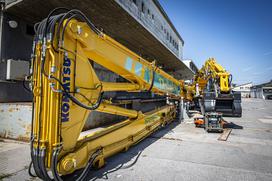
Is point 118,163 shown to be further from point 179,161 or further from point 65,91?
point 65,91

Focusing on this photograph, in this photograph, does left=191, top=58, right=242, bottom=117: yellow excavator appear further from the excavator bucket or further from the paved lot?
the paved lot

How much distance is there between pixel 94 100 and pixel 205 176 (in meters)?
2.44

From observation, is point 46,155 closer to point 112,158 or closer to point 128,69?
point 112,158

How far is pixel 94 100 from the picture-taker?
10.8 feet

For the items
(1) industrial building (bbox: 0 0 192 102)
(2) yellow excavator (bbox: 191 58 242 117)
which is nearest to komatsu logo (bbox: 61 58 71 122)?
(1) industrial building (bbox: 0 0 192 102)

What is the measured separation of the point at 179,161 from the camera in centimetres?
399

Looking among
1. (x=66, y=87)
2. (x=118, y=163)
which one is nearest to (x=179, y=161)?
(x=118, y=163)

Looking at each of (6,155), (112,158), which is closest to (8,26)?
(6,155)

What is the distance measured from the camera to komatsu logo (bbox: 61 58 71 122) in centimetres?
269

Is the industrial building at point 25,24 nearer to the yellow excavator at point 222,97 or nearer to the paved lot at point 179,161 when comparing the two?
the paved lot at point 179,161

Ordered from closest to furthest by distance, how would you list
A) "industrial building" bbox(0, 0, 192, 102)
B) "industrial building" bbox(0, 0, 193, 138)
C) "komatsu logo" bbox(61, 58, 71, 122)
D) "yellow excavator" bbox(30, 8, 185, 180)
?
"yellow excavator" bbox(30, 8, 185, 180)
"komatsu logo" bbox(61, 58, 71, 122)
"industrial building" bbox(0, 0, 193, 138)
"industrial building" bbox(0, 0, 192, 102)

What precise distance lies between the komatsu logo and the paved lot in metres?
1.26

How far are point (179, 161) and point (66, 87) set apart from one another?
287 cm

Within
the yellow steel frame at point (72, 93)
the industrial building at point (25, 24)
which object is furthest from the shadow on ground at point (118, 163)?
the industrial building at point (25, 24)
